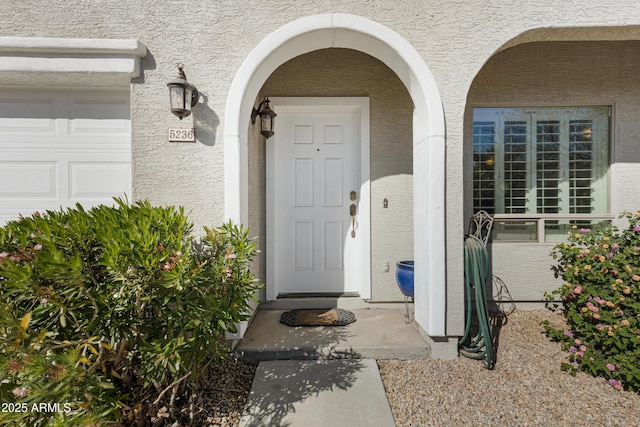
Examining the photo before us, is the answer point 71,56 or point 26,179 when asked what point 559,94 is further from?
point 26,179

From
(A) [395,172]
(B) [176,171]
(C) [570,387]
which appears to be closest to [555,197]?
(A) [395,172]

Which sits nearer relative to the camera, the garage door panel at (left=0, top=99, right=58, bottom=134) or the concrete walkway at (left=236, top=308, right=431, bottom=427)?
the concrete walkway at (left=236, top=308, right=431, bottom=427)

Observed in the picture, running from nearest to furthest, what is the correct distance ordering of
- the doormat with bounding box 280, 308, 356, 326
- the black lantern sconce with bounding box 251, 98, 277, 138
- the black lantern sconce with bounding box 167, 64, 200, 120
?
1. the black lantern sconce with bounding box 167, 64, 200, 120
2. the doormat with bounding box 280, 308, 356, 326
3. the black lantern sconce with bounding box 251, 98, 277, 138

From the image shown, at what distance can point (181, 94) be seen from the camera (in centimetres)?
243

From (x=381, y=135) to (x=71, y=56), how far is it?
10.0 ft

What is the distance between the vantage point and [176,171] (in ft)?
8.50

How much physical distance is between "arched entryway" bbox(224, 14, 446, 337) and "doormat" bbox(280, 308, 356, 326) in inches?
34.6

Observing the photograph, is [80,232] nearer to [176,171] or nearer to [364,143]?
[176,171]

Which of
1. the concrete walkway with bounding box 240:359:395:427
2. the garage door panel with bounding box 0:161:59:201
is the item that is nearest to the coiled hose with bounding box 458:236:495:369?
the concrete walkway with bounding box 240:359:395:427

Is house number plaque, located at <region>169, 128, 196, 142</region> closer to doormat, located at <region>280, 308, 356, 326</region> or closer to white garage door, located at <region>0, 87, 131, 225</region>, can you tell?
white garage door, located at <region>0, 87, 131, 225</region>

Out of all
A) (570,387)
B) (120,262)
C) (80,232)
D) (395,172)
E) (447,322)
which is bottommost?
(570,387)

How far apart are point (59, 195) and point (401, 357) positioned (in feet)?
12.1

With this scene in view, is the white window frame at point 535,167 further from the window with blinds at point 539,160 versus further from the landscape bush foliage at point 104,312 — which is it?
the landscape bush foliage at point 104,312

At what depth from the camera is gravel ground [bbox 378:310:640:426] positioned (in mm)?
1972
